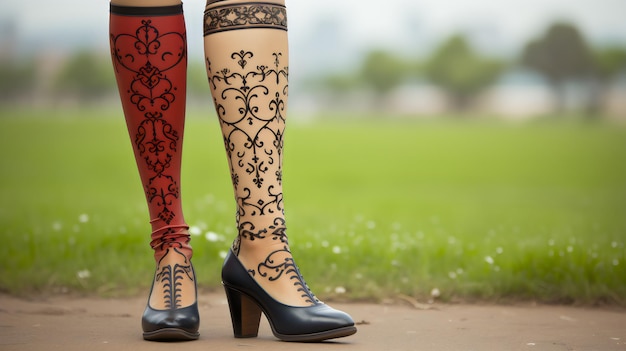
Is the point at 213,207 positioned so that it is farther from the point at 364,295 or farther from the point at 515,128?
the point at 515,128

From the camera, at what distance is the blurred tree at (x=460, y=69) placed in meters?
63.1

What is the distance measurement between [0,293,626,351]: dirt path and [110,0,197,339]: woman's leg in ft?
0.68

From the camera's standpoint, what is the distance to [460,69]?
6681 centimetres

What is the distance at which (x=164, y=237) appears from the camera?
1844mm

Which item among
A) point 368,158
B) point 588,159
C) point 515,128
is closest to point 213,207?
point 368,158

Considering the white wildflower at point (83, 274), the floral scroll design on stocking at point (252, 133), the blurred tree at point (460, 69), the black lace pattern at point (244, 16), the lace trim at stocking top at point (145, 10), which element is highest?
the blurred tree at point (460, 69)

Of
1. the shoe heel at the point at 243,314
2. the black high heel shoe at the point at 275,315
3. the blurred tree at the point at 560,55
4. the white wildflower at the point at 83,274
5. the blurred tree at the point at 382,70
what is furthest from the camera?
the blurred tree at the point at 382,70

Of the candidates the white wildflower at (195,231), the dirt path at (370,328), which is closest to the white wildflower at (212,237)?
the white wildflower at (195,231)

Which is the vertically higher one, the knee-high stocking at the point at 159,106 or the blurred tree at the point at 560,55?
the blurred tree at the point at 560,55

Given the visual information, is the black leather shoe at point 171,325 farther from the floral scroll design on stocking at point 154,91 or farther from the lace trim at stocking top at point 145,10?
the lace trim at stocking top at point 145,10

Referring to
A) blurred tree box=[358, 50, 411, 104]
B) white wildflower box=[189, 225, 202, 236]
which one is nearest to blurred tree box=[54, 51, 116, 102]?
blurred tree box=[358, 50, 411, 104]

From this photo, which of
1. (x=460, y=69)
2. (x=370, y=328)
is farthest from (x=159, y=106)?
(x=460, y=69)

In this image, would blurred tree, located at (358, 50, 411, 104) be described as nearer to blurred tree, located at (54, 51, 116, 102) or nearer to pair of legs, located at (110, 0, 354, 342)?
blurred tree, located at (54, 51, 116, 102)

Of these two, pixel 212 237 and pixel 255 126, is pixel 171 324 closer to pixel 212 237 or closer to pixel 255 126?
Result: pixel 255 126
